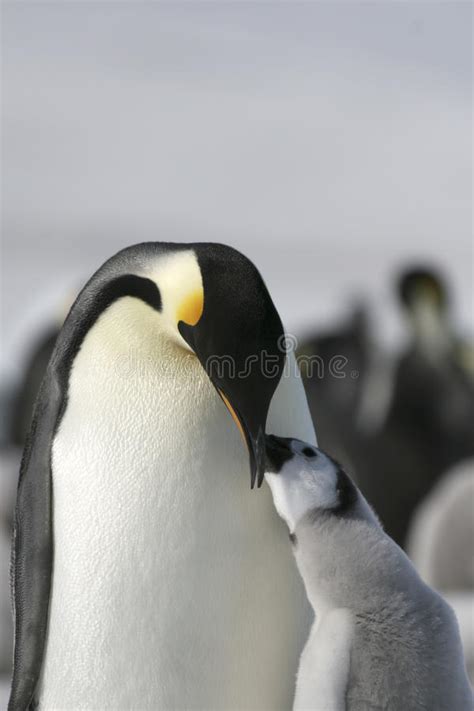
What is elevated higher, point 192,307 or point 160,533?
point 192,307

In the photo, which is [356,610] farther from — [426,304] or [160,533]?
[426,304]

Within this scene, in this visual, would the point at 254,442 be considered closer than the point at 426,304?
Yes

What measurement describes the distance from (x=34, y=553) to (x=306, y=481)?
1.38ft

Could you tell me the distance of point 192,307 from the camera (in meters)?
1.60

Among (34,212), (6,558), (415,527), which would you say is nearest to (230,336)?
(6,558)

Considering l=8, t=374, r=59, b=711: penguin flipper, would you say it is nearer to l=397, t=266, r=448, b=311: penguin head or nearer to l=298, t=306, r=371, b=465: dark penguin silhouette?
l=298, t=306, r=371, b=465: dark penguin silhouette

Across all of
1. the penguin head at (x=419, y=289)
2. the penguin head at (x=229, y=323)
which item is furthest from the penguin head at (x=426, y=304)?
the penguin head at (x=229, y=323)

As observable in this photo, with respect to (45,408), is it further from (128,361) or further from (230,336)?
(230,336)

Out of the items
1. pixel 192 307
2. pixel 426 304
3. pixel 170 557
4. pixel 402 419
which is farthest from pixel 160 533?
pixel 426 304

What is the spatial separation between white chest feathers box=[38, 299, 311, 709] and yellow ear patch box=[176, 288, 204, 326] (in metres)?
0.13

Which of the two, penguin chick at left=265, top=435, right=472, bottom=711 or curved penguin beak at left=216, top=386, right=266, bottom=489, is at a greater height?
curved penguin beak at left=216, top=386, right=266, bottom=489

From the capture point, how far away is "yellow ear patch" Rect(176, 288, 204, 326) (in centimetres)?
159

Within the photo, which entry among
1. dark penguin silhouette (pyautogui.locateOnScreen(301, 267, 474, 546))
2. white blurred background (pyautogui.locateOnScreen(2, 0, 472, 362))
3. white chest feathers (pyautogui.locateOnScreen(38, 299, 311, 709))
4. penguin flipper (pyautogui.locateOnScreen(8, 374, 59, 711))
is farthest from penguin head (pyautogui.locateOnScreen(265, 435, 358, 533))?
white blurred background (pyautogui.locateOnScreen(2, 0, 472, 362))

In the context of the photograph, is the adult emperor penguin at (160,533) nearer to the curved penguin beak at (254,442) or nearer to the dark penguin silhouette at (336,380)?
the curved penguin beak at (254,442)
